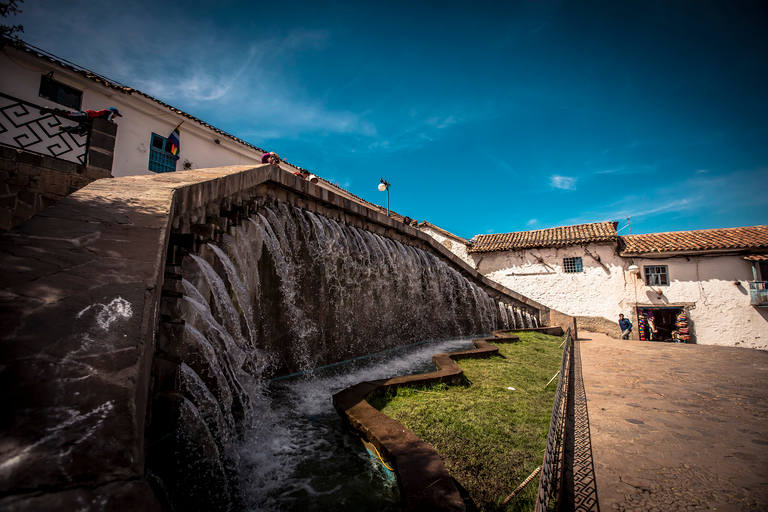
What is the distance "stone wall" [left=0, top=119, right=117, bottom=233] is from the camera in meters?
5.17

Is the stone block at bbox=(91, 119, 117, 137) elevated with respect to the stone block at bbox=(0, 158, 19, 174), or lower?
elevated

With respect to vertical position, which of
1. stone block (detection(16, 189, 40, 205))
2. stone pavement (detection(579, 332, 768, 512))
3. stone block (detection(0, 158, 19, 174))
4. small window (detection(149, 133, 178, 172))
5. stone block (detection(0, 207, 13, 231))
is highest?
small window (detection(149, 133, 178, 172))

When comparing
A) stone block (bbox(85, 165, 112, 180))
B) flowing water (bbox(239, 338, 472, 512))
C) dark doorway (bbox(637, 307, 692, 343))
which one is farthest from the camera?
dark doorway (bbox(637, 307, 692, 343))

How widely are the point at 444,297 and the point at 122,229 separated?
29.8 feet

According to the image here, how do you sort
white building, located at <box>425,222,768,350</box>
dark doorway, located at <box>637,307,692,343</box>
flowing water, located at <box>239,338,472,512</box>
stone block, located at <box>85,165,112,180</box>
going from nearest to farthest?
flowing water, located at <box>239,338,472,512</box> → stone block, located at <box>85,165,112,180</box> → white building, located at <box>425,222,768,350</box> → dark doorway, located at <box>637,307,692,343</box>

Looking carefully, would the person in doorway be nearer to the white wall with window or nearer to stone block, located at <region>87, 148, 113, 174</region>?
the white wall with window

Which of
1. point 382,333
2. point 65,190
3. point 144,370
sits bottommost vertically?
point 382,333

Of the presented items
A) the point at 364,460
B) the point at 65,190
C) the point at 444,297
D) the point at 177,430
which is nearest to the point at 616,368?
the point at 444,297

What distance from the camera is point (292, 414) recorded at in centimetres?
367

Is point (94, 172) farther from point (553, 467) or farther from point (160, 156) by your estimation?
point (160, 156)

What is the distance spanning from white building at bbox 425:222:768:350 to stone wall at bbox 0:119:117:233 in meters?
19.4

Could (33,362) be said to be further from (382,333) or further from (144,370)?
(382,333)

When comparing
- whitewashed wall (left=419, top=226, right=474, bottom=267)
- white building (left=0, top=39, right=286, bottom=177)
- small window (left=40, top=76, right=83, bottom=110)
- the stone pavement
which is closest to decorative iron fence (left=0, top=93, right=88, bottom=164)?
white building (left=0, top=39, right=286, bottom=177)

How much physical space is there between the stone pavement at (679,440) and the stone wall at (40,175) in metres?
7.77
